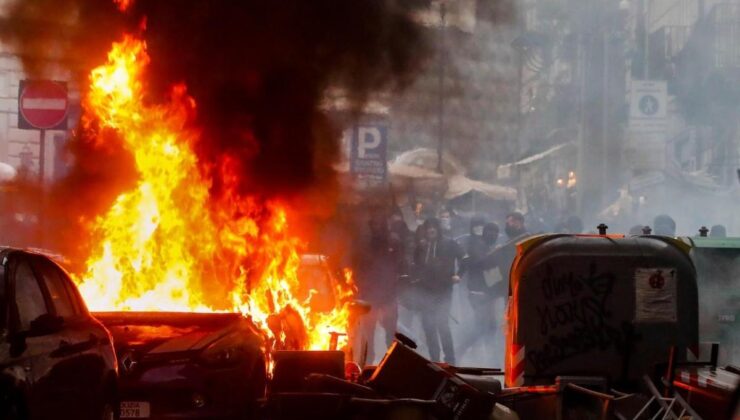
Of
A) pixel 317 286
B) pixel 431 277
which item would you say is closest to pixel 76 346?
pixel 317 286

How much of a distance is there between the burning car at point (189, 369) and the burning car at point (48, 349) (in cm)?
44

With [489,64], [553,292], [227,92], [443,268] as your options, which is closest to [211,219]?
[227,92]

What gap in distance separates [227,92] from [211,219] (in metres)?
1.58

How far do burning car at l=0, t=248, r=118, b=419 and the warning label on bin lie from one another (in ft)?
14.8

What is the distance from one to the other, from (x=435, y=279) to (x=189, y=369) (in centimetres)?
835

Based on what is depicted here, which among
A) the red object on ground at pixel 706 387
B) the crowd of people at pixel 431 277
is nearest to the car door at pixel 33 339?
the red object on ground at pixel 706 387

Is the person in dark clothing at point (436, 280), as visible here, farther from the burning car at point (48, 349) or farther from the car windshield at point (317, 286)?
the burning car at point (48, 349)

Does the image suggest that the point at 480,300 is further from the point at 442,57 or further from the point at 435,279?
the point at 442,57

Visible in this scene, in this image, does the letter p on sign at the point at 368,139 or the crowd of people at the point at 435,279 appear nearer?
the crowd of people at the point at 435,279

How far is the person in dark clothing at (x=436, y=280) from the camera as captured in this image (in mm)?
15898

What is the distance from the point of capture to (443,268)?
1623cm

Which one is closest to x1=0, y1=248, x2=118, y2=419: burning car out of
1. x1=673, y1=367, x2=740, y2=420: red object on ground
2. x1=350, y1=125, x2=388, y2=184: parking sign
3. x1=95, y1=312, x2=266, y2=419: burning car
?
x1=95, y1=312, x2=266, y2=419: burning car

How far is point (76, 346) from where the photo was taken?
7086 millimetres

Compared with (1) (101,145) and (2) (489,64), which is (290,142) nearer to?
(1) (101,145)
